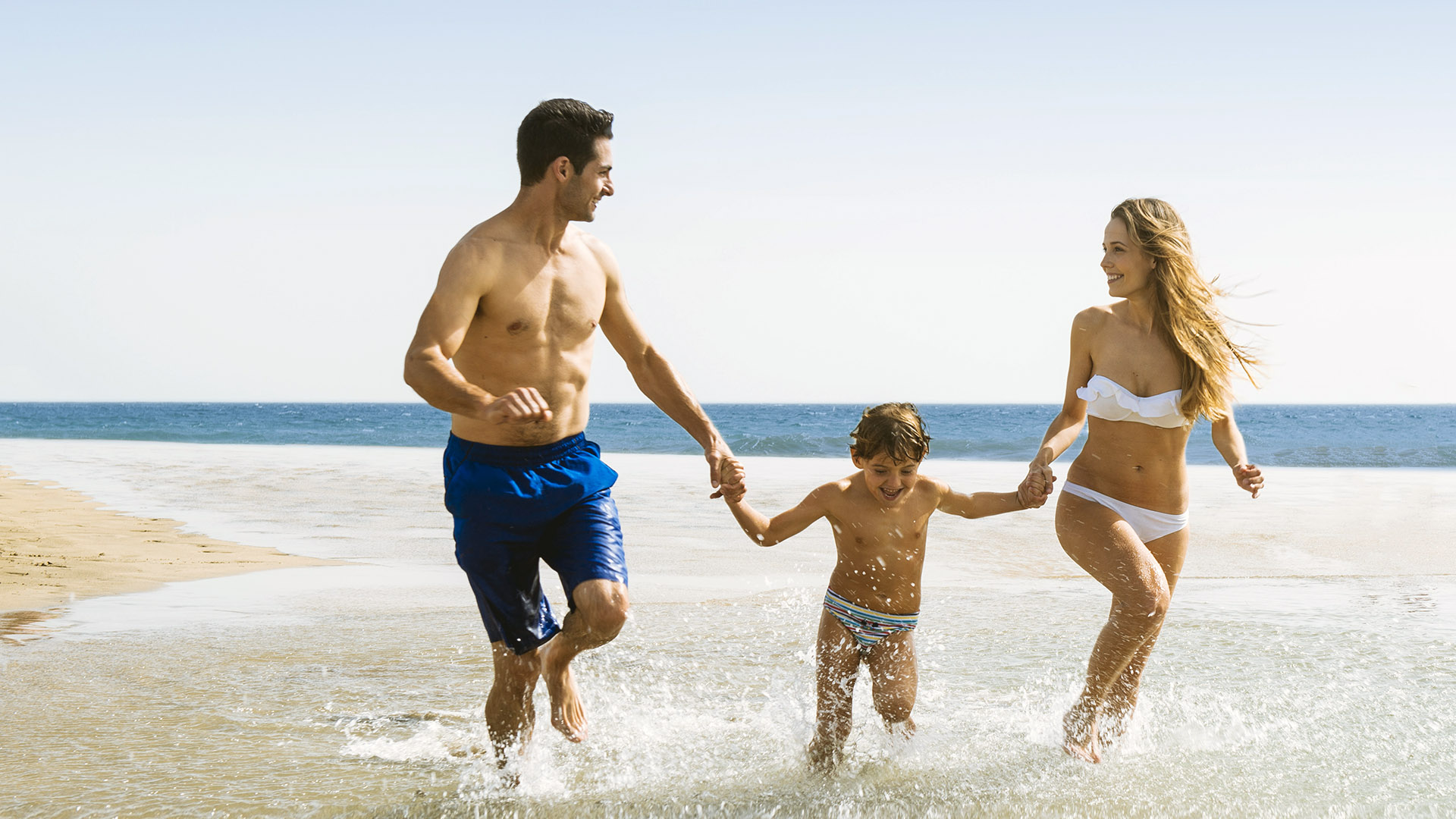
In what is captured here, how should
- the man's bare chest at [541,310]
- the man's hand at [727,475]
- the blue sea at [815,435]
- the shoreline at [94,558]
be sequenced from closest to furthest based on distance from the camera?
the man's bare chest at [541,310], the man's hand at [727,475], the shoreline at [94,558], the blue sea at [815,435]

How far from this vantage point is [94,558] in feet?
25.9

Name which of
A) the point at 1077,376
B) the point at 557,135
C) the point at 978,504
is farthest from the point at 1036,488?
the point at 557,135

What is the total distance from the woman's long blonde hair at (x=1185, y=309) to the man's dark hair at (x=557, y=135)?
1.94 m

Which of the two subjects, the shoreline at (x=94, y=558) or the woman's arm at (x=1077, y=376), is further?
the shoreline at (x=94, y=558)

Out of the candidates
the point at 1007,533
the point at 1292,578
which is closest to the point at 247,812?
the point at 1292,578

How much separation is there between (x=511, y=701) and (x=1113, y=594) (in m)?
2.07

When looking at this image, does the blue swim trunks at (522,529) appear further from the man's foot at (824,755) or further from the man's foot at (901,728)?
the man's foot at (901,728)

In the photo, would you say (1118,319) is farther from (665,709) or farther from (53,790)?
(53,790)

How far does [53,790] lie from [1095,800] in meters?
3.19

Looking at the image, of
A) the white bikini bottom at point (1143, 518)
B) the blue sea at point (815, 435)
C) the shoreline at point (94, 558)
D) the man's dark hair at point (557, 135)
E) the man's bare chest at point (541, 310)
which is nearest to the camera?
the man's bare chest at point (541, 310)

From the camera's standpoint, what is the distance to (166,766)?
11.8ft

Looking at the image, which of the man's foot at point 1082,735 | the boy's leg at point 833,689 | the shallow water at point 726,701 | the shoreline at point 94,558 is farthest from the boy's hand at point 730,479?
the shoreline at point 94,558

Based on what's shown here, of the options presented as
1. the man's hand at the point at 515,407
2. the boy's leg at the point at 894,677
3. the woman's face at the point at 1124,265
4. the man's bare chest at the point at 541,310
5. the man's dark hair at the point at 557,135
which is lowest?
the boy's leg at the point at 894,677

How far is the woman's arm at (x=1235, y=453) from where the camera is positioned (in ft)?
13.1
